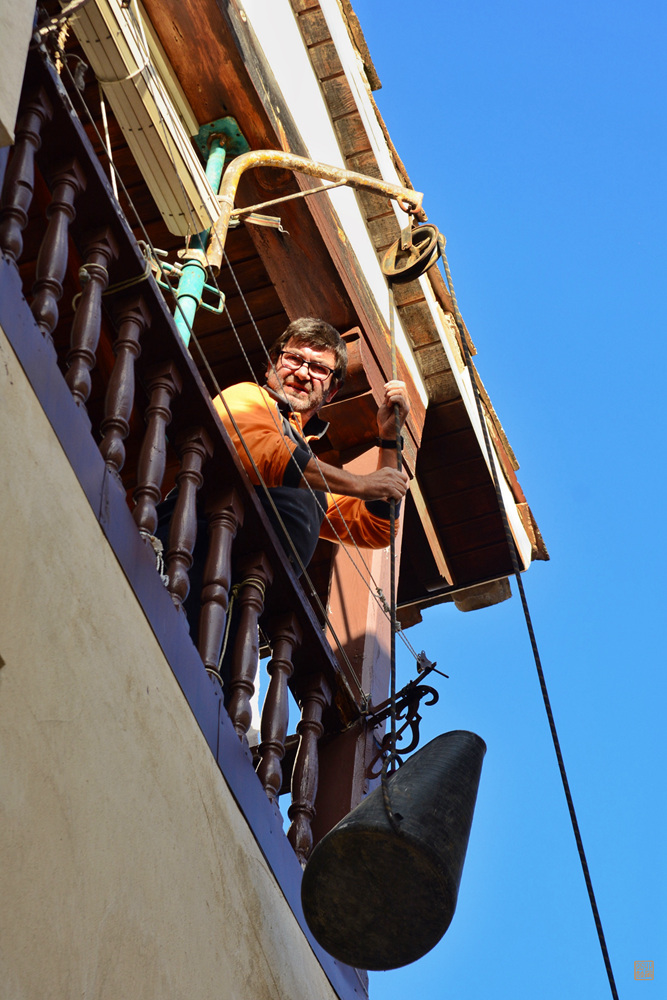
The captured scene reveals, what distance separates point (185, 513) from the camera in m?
2.96

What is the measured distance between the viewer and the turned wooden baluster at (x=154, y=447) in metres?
2.71

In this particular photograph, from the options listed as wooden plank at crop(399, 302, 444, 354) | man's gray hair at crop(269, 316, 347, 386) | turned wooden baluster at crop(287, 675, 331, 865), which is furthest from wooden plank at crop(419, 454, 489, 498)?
turned wooden baluster at crop(287, 675, 331, 865)

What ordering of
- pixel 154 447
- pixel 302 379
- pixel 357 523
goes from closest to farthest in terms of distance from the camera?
pixel 154 447 < pixel 302 379 < pixel 357 523

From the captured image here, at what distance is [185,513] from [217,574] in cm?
18

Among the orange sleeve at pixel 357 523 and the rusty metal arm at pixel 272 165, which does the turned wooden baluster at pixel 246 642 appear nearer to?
the orange sleeve at pixel 357 523

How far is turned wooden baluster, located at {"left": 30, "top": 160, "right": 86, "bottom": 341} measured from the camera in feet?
A: 8.04

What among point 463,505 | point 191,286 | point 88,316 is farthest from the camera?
point 463,505

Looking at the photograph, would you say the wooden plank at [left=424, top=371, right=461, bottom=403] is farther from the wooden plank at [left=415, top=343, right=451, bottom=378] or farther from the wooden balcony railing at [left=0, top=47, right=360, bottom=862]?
the wooden balcony railing at [left=0, top=47, right=360, bottom=862]

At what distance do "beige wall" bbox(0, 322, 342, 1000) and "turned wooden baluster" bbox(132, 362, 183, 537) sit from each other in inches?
11.8

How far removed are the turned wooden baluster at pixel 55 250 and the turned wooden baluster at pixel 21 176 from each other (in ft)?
0.36

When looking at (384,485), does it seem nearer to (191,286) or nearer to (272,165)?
(191,286)

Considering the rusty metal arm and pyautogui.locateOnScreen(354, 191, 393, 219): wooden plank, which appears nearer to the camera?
the rusty metal arm

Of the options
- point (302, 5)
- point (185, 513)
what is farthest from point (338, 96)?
point (185, 513)

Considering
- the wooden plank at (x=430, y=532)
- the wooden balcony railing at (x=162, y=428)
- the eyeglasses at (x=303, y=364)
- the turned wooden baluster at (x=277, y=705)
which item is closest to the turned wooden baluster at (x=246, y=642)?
the wooden balcony railing at (x=162, y=428)
